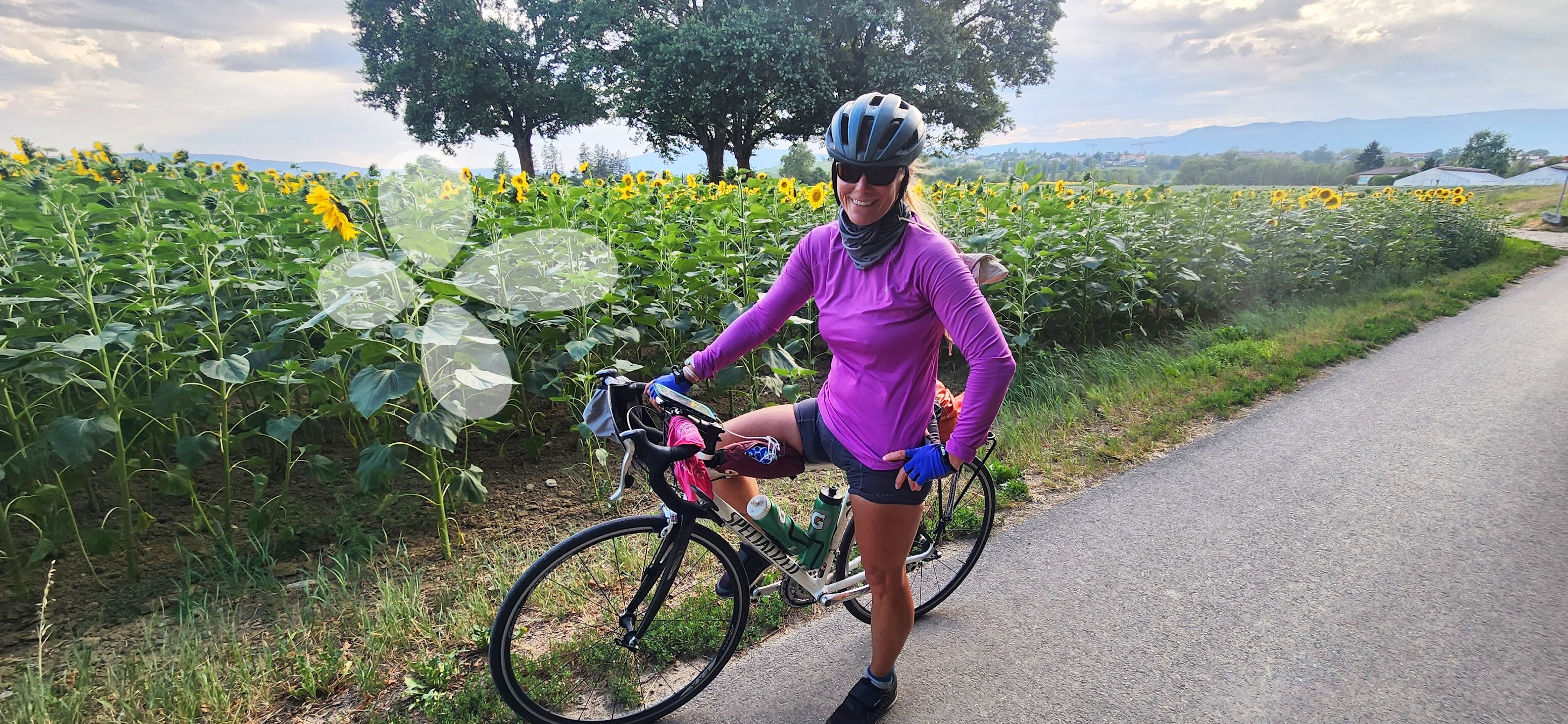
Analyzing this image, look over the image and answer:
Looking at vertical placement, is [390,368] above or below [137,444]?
above

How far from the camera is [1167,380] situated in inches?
238

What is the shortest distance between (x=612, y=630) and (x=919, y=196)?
5.68ft

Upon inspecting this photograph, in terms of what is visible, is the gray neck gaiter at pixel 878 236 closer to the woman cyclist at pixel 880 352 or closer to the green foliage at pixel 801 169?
the woman cyclist at pixel 880 352

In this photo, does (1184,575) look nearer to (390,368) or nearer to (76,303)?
(390,368)

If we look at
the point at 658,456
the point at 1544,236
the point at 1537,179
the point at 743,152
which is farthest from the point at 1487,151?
the point at 658,456

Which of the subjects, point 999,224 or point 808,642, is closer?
point 808,642

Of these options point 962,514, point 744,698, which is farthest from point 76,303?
point 962,514

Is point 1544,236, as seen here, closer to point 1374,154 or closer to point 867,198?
point 867,198

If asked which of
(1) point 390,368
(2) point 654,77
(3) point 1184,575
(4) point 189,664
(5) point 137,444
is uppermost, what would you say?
(2) point 654,77

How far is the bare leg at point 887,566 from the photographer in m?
2.22

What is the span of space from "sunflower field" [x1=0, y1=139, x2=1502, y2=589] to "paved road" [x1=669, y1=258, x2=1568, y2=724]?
5.48 ft

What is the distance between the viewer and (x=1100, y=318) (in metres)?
7.51

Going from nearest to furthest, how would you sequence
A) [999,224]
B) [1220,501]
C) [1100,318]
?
[1220,501] → [999,224] → [1100,318]

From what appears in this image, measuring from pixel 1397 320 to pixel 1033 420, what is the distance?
5.88 m
